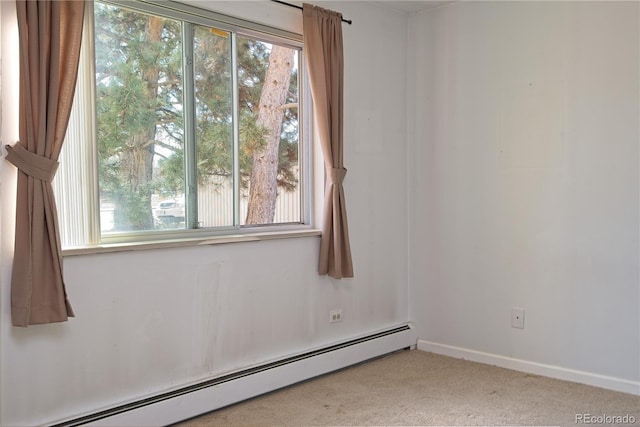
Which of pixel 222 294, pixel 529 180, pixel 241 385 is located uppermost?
pixel 529 180

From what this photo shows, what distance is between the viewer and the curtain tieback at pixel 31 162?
7.29 feet

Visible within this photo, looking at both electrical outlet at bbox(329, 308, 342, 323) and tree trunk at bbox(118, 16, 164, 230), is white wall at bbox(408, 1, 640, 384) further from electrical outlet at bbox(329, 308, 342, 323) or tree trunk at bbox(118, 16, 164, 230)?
tree trunk at bbox(118, 16, 164, 230)

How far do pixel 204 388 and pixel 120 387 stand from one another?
0.43 m

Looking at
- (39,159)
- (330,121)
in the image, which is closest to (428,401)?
(330,121)

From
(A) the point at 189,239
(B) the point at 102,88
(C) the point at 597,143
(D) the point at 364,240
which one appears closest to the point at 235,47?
(B) the point at 102,88

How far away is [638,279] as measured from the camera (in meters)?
3.15

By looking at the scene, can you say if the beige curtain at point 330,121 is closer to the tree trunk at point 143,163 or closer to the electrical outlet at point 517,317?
the tree trunk at point 143,163

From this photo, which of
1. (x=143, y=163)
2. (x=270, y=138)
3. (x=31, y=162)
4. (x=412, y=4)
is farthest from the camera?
(x=412, y=4)

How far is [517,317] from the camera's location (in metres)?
3.63

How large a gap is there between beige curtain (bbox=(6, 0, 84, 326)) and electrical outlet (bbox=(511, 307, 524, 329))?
2.69 meters

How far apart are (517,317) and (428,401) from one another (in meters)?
0.96

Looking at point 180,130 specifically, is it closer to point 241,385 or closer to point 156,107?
point 156,107

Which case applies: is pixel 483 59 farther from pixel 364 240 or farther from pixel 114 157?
pixel 114 157

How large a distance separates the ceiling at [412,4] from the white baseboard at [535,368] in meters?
2.44
